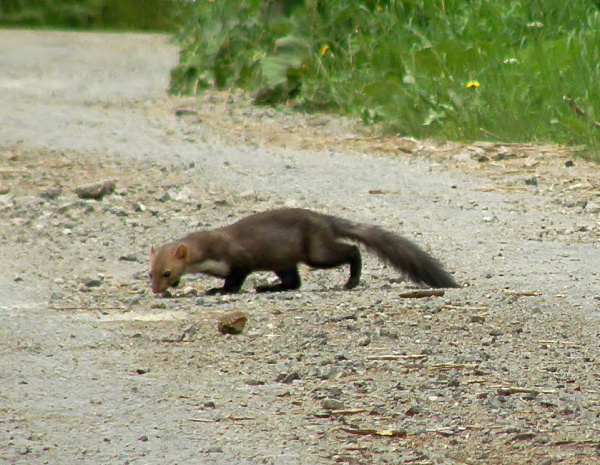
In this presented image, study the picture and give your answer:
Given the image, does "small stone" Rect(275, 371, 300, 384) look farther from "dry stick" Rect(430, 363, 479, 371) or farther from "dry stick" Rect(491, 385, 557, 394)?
"dry stick" Rect(491, 385, 557, 394)

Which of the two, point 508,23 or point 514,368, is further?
point 508,23

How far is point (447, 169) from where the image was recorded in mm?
9117

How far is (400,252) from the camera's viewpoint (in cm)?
602

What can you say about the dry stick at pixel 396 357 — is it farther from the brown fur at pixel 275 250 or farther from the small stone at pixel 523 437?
A: the brown fur at pixel 275 250

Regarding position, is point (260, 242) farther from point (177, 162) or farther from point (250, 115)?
point (250, 115)

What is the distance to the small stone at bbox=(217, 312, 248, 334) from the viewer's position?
4.87 meters

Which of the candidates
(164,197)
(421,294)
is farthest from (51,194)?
(421,294)

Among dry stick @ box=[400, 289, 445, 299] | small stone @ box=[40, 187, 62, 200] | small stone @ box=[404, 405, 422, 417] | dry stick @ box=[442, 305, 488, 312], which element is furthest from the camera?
small stone @ box=[40, 187, 62, 200]

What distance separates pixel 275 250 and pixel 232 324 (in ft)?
4.62

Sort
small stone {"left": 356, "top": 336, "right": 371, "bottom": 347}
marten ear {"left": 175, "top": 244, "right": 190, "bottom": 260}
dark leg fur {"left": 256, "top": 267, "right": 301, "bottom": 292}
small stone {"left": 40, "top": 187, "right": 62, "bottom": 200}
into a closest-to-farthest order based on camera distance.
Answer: small stone {"left": 356, "top": 336, "right": 371, "bottom": 347} < marten ear {"left": 175, "top": 244, "right": 190, "bottom": 260} < dark leg fur {"left": 256, "top": 267, "right": 301, "bottom": 292} < small stone {"left": 40, "top": 187, "right": 62, "bottom": 200}

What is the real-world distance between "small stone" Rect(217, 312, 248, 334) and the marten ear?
1.29 metres

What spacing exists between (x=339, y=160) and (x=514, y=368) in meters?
5.41

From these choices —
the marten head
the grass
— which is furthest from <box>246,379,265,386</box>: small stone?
the grass

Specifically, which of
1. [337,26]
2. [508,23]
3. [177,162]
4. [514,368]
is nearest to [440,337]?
[514,368]
